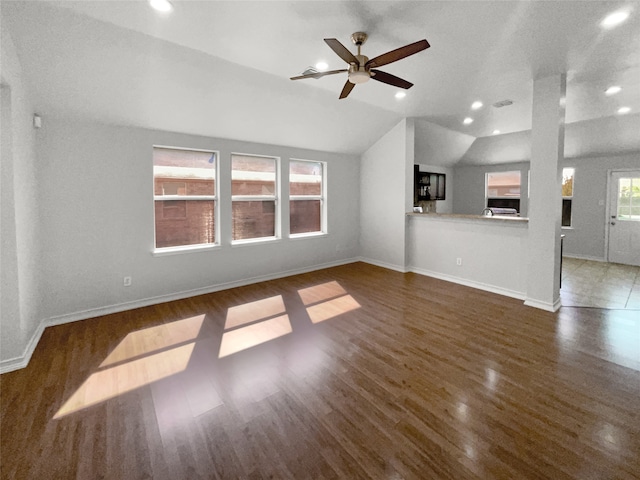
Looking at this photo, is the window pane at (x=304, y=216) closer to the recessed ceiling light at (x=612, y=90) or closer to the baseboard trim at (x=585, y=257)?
the recessed ceiling light at (x=612, y=90)

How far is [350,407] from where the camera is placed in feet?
6.65

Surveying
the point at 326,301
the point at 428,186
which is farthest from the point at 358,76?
the point at 428,186

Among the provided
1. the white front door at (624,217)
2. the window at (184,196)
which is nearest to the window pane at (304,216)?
the window at (184,196)

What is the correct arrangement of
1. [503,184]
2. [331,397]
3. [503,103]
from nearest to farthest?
[331,397], [503,103], [503,184]

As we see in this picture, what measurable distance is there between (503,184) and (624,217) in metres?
2.59

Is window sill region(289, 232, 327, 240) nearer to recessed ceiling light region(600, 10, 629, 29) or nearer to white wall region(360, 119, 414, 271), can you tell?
white wall region(360, 119, 414, 271)

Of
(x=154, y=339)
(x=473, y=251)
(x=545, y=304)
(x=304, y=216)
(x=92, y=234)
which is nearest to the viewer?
(x=154, y=339)

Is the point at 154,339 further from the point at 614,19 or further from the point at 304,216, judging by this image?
the point at 614,19

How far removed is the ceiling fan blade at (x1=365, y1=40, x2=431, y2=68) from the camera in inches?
86.3

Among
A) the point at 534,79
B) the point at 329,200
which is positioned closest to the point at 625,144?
the point at 534,79

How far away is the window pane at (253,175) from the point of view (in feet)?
16.0

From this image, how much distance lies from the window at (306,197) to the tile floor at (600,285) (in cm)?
420

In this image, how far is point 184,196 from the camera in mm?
4340

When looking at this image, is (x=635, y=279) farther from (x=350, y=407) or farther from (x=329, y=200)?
(x=350, y=407)
